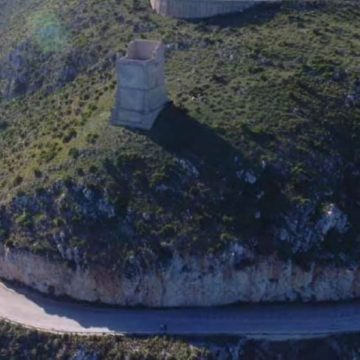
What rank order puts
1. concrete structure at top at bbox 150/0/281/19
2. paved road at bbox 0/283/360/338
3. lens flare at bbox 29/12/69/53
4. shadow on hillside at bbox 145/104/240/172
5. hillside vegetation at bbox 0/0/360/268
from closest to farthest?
paved road at bbox 0/283/360/338, hillside vegetation at bbox 0/0/360/268, shadow on hillside at bbox 145/104/240/172, concrete structure at top at bbox 150/0/281/19, lens flare at bbox 29/12/69/53

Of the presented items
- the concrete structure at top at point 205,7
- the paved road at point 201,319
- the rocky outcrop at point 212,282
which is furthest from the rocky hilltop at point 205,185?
the concrete structure at top at point 205,7

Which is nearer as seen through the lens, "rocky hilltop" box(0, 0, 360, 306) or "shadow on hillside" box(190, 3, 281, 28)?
"rocky hilltop" box(0, 0, 360, 306)

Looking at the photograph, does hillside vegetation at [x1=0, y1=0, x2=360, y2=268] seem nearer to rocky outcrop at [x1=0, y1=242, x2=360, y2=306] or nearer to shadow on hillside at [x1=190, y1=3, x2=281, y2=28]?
shadow on hillside at [x1=190, y1=3, x2=281, y2=28]

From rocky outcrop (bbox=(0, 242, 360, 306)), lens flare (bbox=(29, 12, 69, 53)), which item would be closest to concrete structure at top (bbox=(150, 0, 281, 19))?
lens flare (bbox=(29, 12, 69, 53))

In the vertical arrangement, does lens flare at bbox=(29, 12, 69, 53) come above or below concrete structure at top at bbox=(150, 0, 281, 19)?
below

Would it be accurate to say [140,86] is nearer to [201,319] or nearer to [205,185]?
[205,185]

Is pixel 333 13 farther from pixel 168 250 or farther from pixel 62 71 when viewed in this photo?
pixel 168 250

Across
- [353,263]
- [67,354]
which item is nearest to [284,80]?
[353,263]
